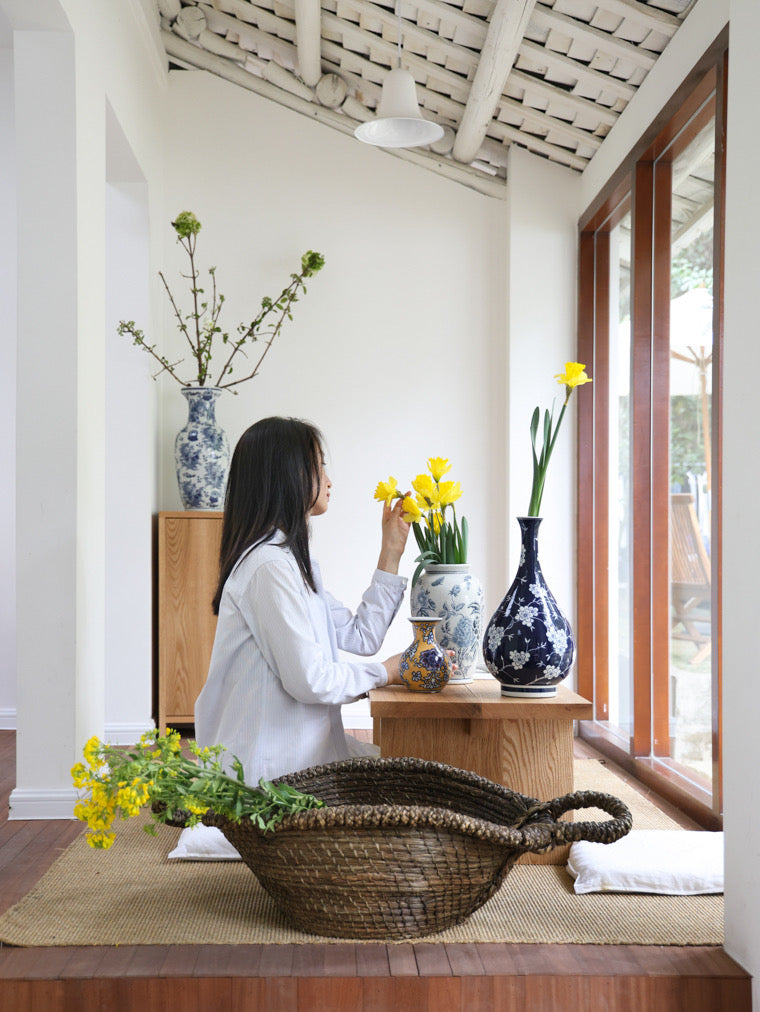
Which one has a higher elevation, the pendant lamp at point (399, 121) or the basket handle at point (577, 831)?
the pendant lamp at point (399, 121)

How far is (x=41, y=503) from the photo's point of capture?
2.74 m

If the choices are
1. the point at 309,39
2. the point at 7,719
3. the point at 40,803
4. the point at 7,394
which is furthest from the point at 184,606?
the point at 309,39

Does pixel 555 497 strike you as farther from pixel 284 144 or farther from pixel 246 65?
pixel 246 65

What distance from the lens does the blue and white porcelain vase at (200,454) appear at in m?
4.09

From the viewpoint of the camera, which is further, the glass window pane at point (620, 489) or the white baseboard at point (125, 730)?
the white baseboard at point (125, 730)

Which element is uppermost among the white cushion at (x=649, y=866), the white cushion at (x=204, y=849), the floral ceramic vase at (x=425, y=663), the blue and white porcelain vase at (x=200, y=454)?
the blue and white porcelain vase at (x=200, y=454)

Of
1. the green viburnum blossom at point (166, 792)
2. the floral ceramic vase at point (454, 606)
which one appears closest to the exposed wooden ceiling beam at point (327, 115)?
the floral ceramic vase at point (454, 606)

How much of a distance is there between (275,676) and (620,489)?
2.14 metres

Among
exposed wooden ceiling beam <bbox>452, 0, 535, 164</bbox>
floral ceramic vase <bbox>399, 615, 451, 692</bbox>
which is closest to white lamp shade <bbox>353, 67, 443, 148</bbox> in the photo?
exposed wooden ceiling beam <bbox>452, 0, 535, 164</bbox>

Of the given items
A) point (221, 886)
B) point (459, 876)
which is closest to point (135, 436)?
point (221, 886)

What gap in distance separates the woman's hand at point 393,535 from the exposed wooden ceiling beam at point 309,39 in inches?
94.4

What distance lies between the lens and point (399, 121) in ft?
11.3

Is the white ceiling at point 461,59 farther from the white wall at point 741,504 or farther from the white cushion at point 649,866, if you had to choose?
the white cushion at point 649,866

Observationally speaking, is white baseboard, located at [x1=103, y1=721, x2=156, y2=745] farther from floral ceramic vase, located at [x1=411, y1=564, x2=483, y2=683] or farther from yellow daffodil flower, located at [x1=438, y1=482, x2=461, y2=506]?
yellow daffodil flower, located at [x1=438, y1=482, x2=461, y2=506]
